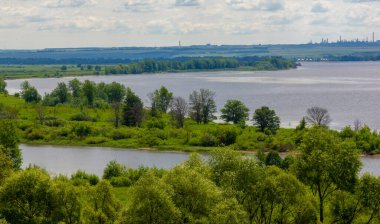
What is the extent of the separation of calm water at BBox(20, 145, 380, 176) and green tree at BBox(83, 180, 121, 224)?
2743 cm

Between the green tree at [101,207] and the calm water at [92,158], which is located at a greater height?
the green tree at [101,207]

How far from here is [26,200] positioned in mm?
32500

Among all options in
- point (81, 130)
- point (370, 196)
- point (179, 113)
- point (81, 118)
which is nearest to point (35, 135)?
point (81, 130)

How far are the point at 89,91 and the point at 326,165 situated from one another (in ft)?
253

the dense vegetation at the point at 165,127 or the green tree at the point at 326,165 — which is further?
the dense vegetation at the point at 165,127

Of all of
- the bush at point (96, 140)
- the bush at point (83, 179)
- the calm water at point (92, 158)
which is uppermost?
the bush at point (83, 179)

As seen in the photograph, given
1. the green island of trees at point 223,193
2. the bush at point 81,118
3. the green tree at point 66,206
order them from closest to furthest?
the green island of trees at point 223,193
the green tree at point 66,206
the bush at point 81,118

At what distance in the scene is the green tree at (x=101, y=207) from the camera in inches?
1245

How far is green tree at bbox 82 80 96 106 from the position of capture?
106125 mm

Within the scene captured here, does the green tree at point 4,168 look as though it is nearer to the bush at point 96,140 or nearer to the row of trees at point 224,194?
the row of trees at point 224,194

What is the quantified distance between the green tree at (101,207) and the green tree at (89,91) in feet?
246

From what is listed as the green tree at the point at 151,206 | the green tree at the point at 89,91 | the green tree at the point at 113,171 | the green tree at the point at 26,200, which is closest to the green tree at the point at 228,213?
the green tree at the point at 151,206

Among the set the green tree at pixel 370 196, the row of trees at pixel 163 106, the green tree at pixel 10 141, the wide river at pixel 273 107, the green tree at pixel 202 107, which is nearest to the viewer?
the green tree at pixel 370 196

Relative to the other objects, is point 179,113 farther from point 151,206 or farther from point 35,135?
point 151,206
